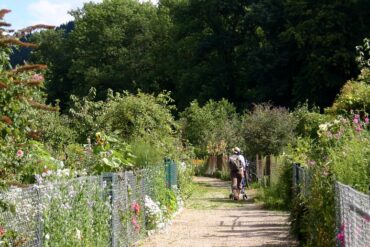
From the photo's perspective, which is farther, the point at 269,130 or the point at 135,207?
the point at 269,130

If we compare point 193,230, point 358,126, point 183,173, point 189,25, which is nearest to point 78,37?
point 189,25

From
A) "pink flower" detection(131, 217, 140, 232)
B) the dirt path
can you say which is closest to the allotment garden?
"pink flower" detection(131, 217, 140, 232)

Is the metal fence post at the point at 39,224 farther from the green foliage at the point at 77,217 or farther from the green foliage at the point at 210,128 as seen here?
the green foliage at the point at 210,128

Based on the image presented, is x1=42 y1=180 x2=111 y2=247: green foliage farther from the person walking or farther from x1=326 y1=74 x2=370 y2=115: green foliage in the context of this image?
the person walking

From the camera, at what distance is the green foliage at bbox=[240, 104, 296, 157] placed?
31.1 metres

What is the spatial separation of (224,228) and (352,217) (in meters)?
9.32

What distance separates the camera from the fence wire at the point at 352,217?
18.4ft

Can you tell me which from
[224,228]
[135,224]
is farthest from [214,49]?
[135,224]

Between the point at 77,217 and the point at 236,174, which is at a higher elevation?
the point at 236,174

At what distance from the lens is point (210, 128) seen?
1836 inches

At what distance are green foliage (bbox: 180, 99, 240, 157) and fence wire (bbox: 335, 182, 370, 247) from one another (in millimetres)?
34558

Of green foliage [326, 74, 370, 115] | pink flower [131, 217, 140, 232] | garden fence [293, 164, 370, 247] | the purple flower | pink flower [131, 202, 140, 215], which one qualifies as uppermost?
green foliage [326, 74, 370, 115]

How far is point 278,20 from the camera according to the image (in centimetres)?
5547

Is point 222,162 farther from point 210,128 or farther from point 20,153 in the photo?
point 20,153
